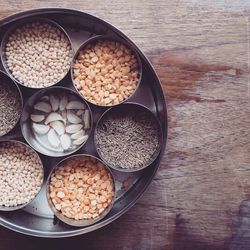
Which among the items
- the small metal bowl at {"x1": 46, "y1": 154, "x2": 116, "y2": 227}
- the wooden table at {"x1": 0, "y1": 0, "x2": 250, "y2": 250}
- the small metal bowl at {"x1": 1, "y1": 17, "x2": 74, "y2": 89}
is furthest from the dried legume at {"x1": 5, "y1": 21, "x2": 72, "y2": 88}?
the small metal bowl at {"x1": 46, "y1": 154, "x2": 116, "y2": 227}

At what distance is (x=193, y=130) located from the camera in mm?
1440

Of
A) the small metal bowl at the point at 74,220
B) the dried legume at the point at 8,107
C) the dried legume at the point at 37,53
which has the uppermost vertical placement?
the dried legume at the point at 37,53

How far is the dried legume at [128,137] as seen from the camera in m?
1.37

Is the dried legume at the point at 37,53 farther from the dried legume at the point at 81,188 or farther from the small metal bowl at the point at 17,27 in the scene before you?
the dried legume at the point at 81,188

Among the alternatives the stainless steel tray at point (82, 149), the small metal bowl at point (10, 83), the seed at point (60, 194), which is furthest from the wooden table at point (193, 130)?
the small metal bowl at point (10, 83)

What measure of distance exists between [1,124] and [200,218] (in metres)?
0.63

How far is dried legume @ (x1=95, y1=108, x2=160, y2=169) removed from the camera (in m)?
1.37

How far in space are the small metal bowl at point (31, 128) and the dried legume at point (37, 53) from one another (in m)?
0.04

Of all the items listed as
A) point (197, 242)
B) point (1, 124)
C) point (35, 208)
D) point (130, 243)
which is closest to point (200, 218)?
point (197, 242)

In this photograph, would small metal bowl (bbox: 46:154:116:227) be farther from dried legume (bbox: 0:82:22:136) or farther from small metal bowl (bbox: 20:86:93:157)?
dried legume (bbox: 0:82:22:136)

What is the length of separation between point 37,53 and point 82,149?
0.30 metres

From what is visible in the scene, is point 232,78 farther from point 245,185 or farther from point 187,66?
point 245,185

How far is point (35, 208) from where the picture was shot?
1410 mm

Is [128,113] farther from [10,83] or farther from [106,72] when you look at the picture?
[10,83]
